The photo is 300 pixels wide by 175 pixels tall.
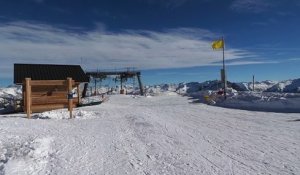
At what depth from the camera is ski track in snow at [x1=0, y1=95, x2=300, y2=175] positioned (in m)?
7.58

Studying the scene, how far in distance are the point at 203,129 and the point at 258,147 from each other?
148 inches

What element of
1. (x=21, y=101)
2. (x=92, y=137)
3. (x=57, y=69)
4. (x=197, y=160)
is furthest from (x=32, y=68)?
(x=197, y=160)

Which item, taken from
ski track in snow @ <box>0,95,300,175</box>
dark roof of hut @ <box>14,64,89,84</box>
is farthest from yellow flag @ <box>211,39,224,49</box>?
ski track in snow @ <box>0,95,300,175</box>

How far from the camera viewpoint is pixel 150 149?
31.2 feet

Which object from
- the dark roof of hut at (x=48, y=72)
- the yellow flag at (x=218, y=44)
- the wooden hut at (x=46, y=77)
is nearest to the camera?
the wooden hut at (x=46, y=77)

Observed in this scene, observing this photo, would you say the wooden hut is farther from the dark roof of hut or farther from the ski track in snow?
the ski track in snow

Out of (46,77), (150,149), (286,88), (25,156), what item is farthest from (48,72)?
(286,88)

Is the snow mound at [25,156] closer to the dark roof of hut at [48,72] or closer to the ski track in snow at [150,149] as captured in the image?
the ski track in snow at [150,149]

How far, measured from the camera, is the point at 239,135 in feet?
38.7

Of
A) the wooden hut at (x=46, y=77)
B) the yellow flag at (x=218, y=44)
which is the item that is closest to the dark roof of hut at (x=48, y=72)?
the wooden hut at (x=46, y=77)

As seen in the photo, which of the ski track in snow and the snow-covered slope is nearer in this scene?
the ski track in snow

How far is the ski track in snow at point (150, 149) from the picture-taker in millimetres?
7582

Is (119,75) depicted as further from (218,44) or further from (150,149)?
(150,149)

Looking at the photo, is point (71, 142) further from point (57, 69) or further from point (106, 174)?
point (57, 69)
